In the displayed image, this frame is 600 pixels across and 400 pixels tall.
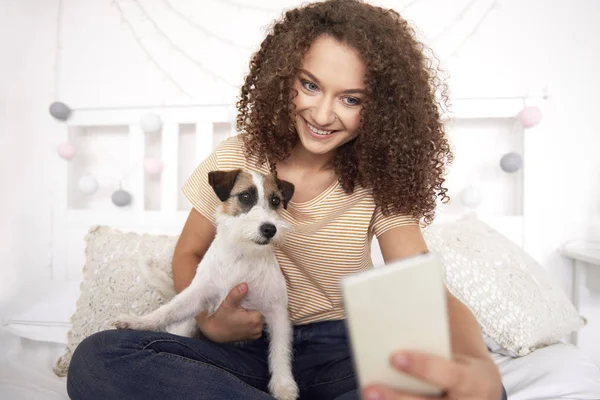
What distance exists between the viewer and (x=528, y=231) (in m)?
2.50

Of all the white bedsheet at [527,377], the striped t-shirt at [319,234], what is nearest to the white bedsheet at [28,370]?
the white bedsheet at [527,377]

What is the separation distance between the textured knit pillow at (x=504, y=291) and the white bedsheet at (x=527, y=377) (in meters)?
0.08

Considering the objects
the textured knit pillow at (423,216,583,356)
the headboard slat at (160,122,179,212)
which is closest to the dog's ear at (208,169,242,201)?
the textured knit pillow at (423,216,583,356)

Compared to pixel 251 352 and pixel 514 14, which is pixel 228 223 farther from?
pixel 514 14

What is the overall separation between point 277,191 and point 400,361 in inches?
34.9

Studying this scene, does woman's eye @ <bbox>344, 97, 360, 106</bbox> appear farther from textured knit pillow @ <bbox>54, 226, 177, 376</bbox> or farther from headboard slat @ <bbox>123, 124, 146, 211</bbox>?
headboard slat @ <bbox>123, 124, 146, 211</bbox>

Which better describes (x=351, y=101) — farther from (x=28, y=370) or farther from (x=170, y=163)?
(x=28, y=370)

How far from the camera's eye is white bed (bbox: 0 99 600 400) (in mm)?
1554

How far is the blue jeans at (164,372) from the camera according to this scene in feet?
3.75

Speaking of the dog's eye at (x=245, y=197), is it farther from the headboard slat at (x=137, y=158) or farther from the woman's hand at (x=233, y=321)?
the headboard slat at (x=137, y=158)

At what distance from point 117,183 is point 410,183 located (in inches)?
83.2

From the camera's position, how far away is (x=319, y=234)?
1454 mm

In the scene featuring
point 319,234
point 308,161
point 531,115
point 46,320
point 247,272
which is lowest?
point 46,320

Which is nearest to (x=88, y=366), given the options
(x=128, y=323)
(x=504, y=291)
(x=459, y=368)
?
(x=128, y=323)
